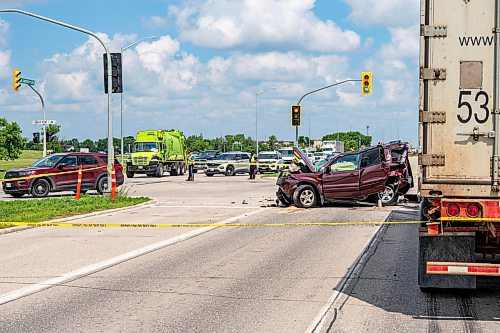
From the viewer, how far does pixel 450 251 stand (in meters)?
8.09

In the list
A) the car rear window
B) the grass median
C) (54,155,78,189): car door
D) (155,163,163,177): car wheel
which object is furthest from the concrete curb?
(155,163,163,177): car wheel

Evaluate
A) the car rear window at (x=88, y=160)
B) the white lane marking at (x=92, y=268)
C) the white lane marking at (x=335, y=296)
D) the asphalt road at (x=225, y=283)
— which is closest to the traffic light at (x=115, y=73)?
the car rear window at (x=88, y=160)

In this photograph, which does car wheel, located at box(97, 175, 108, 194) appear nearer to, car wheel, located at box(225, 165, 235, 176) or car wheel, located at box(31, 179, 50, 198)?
car wheel, located at box(31, 179, 50, 198)

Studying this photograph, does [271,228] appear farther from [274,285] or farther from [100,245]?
[274,285]

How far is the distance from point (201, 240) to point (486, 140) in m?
7.67

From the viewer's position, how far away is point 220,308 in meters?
8.20

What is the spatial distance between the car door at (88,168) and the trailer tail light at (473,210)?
73.4 ft

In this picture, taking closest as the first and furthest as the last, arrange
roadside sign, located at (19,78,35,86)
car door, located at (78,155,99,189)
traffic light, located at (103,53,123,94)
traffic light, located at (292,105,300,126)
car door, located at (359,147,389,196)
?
car door, located at (359,147,389,196) < traffic light, located at (103,53,123,94) < car door, located at (78,155,99,189) < roadside sign, located at (19,78,35,86) < traffic light, located at (292,105,300,126)

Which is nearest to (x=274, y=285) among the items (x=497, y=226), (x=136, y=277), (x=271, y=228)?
(x=136, y=277)

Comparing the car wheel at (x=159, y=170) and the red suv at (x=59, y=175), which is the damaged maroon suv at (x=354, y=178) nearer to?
the red suv at (x=59, y=175)

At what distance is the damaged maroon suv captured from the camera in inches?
810

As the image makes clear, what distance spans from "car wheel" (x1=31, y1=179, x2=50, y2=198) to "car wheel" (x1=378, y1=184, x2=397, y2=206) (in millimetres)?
13369

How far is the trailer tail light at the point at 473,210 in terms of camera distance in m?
7.75

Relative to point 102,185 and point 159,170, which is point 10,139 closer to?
point 159,170
